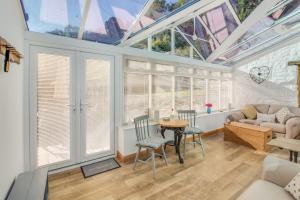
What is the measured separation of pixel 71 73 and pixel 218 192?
292 centimetres

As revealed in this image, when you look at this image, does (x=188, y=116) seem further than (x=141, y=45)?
Yes

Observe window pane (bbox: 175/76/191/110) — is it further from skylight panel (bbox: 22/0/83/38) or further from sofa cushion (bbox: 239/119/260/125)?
skylight panel (bbox: 22/0/83/38)

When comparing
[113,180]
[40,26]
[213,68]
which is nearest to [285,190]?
[113,180]

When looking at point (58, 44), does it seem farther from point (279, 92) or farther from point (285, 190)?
point (279, 92)

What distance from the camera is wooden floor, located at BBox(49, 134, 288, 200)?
87.2 inches

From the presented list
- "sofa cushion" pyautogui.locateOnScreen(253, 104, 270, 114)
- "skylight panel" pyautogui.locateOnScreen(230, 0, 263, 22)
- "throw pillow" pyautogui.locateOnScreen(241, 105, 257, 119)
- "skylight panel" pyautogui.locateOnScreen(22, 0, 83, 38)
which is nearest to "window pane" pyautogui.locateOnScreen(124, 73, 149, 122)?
"skylight panel" pyautogui.locateOnScreen(22, 0, 83, 38)

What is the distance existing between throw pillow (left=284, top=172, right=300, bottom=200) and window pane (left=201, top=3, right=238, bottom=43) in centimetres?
310

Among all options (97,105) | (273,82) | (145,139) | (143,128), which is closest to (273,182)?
(145,139)

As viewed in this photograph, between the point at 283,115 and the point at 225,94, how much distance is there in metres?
1.91

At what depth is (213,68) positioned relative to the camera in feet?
17.8

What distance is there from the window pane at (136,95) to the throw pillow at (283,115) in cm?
378

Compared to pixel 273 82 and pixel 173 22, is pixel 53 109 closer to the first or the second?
pixel 173 22

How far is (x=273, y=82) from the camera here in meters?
5.23

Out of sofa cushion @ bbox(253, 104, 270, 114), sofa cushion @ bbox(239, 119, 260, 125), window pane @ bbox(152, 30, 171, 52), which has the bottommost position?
sofa cushion @ bbox(239, 119, 260, 125)
